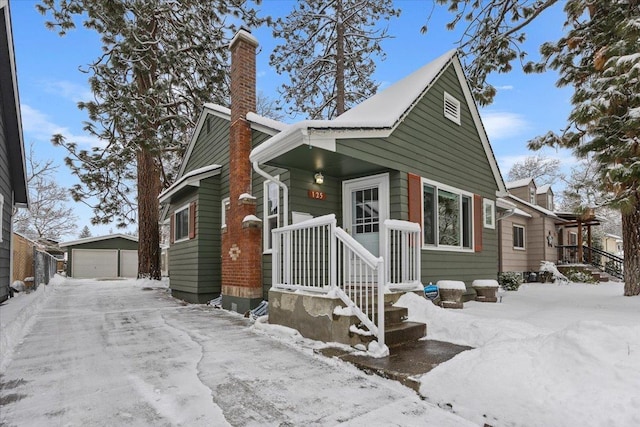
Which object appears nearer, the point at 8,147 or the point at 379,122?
the point at 379,122

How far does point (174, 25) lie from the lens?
13805 mm

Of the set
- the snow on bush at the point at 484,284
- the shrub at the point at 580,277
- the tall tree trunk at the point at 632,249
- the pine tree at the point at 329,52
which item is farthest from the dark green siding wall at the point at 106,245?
the tall tree trunk at the point at 632,249

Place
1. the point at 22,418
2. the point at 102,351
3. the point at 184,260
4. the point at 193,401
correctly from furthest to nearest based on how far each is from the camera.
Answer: the point at 184,260
the point at 102,351
the point at 193,401
the point at 22,418

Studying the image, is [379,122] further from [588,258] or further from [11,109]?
[588,258]

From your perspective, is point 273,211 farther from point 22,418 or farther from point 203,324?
point 22,418

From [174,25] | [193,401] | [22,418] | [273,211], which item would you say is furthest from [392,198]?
[174,25]

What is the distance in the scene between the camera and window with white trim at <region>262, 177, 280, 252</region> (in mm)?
7531

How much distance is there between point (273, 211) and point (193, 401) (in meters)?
4.82

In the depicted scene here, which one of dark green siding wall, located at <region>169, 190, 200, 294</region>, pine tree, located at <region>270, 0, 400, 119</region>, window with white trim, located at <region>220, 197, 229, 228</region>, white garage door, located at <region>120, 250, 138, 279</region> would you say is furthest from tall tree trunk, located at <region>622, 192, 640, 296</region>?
white garage door, located at <region>120, 250, 138, 279</region>

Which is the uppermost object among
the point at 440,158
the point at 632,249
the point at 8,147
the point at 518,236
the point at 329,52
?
the point at 329,52

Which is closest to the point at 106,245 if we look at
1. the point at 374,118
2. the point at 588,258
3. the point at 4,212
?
the point at 4,212

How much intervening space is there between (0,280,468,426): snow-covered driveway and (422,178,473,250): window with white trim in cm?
424

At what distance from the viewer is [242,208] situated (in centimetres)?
764

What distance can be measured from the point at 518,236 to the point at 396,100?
1170cm
